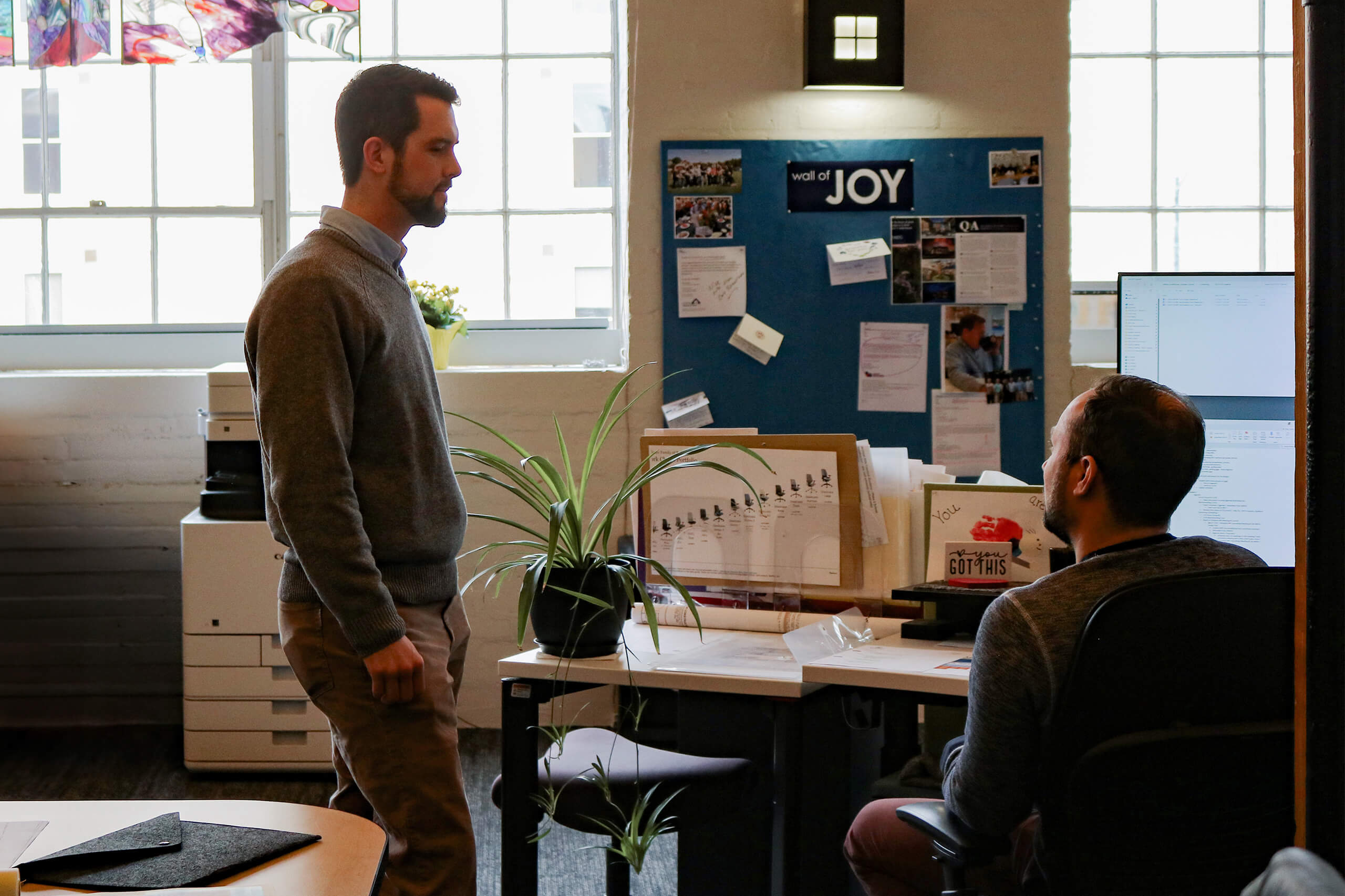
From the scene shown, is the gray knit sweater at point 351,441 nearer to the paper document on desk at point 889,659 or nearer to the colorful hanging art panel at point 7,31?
the paper document on desk at point 889,659

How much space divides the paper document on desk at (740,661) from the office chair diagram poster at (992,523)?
35 cm

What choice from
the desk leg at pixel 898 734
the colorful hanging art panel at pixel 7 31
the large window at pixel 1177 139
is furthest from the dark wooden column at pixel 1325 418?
the colorful hanging art panel at pixel 7 31

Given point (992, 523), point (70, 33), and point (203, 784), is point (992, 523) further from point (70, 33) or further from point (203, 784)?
point (70, 33)

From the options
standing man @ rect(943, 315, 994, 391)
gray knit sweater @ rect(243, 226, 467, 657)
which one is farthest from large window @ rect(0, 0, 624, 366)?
gray knit sweater @ rect(243, 226, 467, 657)

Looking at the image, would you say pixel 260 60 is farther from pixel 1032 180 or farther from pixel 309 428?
pixel 309 428

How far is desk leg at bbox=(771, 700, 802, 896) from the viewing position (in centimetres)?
187

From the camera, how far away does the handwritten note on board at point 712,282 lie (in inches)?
157

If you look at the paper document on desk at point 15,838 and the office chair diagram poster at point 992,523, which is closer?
the paper document on desk at point 15,838

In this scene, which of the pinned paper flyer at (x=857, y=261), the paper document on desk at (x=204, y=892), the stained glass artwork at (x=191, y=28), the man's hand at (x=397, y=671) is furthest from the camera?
the stained glass artwork at (x=191, y=28)

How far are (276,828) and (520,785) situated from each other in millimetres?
772

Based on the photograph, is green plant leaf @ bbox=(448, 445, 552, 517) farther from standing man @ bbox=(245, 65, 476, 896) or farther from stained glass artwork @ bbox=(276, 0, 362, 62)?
stained glass artwork @ bbox=(276, 0, 362, 62)

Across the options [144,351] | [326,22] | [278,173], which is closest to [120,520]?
[144,351]

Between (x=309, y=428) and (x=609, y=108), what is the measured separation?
2.93 m

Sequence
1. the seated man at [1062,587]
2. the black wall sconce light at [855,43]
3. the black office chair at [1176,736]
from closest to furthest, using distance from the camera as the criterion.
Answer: the black office chair at [1176,736] → the seated man at [1062,587] → the black wall sconce light at [855,43]
